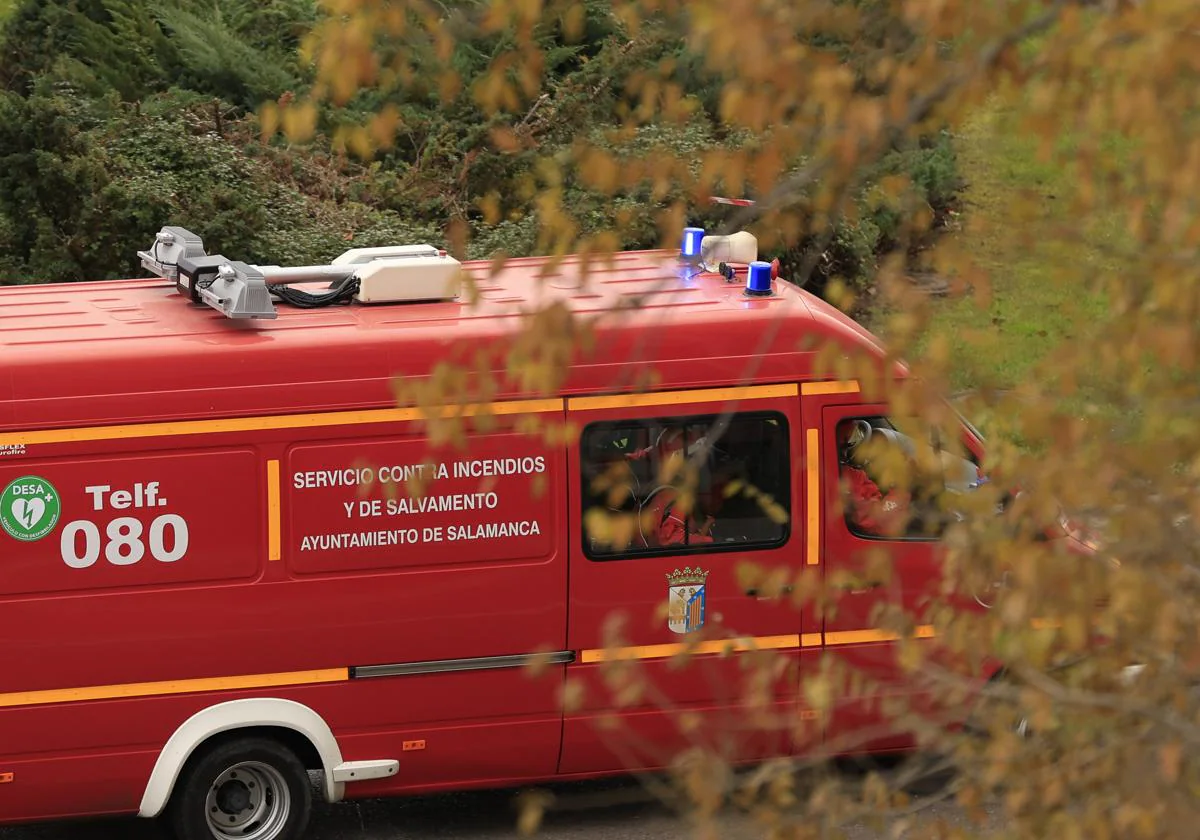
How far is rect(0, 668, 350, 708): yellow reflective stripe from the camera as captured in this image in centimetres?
782

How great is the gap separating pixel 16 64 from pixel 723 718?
12114mm

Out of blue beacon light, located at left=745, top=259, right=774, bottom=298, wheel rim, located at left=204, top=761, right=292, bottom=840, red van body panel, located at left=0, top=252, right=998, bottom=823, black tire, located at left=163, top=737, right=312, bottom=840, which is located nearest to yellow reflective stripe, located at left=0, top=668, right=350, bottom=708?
red van body panel, located at left=0, top=252, right=998, bottom=823

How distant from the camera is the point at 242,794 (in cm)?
839

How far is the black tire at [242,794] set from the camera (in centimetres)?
818

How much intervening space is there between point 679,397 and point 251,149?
8.15 m

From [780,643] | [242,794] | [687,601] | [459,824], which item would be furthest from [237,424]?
[780,643]

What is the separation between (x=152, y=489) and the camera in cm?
788

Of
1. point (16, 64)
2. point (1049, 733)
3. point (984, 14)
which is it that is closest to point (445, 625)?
point (1049, 733)

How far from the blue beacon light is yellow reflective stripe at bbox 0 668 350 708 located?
2.63m

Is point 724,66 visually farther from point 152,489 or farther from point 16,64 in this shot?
point 16,64

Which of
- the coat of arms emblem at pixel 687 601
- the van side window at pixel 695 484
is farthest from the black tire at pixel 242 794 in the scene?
the coat of arms emblem at pixel 687 601

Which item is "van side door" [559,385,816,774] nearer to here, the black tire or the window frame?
the window frame

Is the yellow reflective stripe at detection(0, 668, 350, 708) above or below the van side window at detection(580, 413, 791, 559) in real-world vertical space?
below

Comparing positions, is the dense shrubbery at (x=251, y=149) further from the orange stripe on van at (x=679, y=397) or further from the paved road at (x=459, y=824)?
the paved road at (x=459, y=824)
